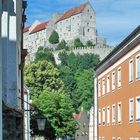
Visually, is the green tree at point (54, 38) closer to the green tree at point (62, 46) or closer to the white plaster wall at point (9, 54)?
the green tree at point (62, 46)

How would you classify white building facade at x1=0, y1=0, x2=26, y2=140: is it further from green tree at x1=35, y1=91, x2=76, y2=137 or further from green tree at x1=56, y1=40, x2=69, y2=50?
green tree at x1=56, y1=40, x2=69, y2=50

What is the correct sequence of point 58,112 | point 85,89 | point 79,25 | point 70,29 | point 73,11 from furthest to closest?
point 73,11 → point 79,25 → point 70,29 → point 85,89 → point 58,112

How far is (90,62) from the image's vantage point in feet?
461

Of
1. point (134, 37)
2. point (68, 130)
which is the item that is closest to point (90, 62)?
point (68, 130)

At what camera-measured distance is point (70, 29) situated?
182 metres

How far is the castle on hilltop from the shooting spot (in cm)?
17789

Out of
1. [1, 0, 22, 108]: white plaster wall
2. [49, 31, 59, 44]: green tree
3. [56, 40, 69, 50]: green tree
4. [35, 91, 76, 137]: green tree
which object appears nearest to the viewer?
[1, 0, 22, 108]: white plaster wall

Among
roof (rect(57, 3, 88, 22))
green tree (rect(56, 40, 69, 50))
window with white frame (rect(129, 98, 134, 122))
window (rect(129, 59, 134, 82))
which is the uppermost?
roof (rect(57, 3, 88, 22))

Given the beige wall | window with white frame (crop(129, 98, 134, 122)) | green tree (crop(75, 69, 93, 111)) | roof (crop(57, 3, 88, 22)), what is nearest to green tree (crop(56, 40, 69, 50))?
roof (crop(57, 3, 88, 22))

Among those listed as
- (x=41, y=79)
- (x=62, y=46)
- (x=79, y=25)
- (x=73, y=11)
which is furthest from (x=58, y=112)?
(x=73, y=11)

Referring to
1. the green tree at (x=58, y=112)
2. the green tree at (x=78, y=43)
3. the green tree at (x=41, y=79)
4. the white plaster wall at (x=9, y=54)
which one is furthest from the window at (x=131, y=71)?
the green tree at (x=78, y=43)

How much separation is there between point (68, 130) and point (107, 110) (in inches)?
451

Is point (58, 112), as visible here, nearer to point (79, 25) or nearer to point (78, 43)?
point (78, 43)

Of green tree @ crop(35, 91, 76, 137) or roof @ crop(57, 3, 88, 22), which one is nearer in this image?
green tree @ crop(35, 91, 76, 137)
